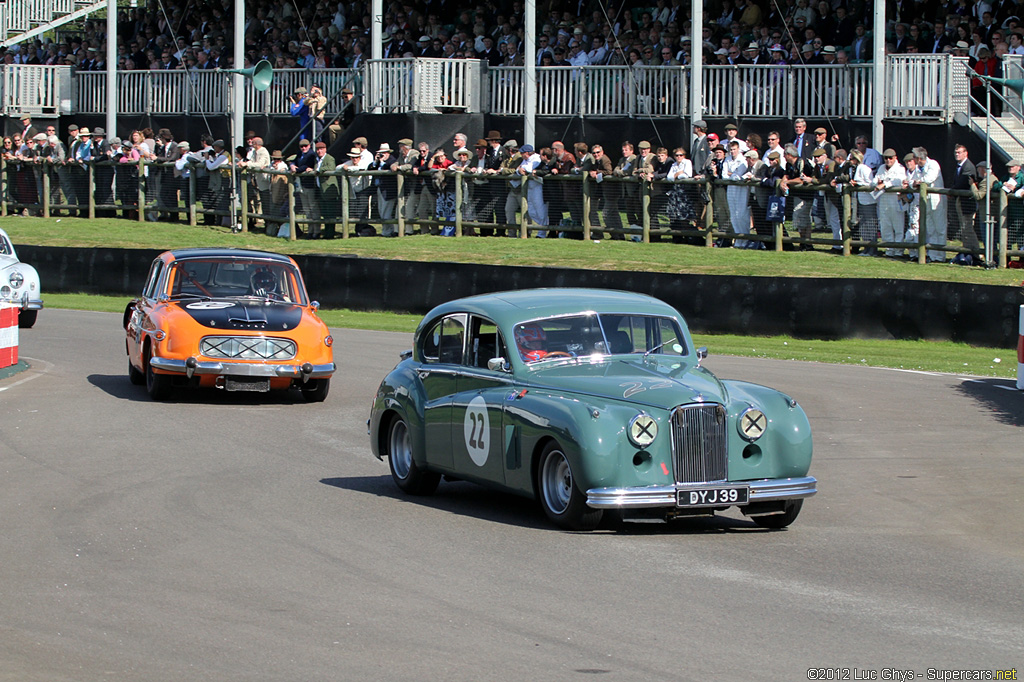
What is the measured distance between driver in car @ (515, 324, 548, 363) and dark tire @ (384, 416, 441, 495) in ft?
3.98

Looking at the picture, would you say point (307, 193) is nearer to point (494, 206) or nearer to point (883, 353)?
point (494, 206)

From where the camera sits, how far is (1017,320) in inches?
757

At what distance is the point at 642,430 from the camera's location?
8.69 metres

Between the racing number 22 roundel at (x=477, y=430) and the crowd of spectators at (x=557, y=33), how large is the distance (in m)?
18.8

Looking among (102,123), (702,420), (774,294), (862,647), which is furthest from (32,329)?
(102,123)

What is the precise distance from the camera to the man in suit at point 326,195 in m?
29.9

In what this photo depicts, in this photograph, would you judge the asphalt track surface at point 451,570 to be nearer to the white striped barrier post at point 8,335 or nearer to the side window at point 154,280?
the side window at point 154,280

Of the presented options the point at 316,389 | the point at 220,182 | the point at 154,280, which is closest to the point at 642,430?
the point at 316,389

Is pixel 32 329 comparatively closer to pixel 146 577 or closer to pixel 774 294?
pixel 774 294

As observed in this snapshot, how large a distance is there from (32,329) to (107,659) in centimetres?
1734

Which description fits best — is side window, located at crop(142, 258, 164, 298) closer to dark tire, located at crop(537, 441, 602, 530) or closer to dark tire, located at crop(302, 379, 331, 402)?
dark tire, located at crop(302, 379, 331, 402)

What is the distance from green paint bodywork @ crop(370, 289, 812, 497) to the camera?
8.70 meters

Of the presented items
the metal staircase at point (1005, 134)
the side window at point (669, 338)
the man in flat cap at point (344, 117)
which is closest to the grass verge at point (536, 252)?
the man in flat cap at point (344, 117)

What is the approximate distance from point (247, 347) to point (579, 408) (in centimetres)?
713
